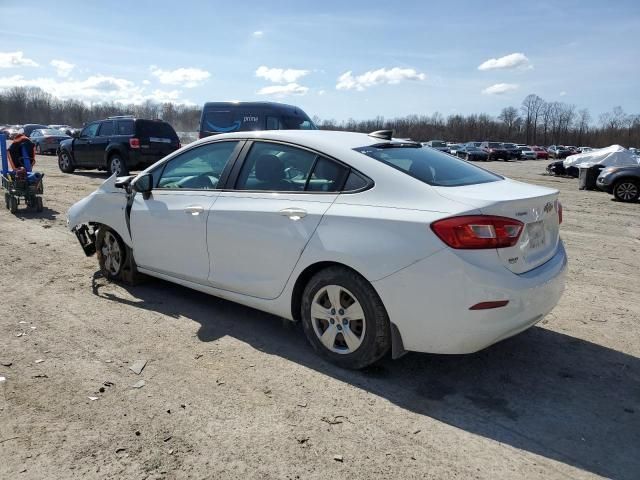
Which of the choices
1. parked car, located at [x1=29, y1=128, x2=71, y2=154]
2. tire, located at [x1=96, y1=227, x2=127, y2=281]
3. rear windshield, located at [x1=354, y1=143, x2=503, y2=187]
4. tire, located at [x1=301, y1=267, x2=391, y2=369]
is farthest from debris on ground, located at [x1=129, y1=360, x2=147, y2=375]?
parked car, located at [x1=29, y1=128, x2=71, y2=154]

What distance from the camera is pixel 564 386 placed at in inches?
138

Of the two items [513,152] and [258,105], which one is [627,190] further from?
[513,152]

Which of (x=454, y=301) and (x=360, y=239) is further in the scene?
(x=360, y=239)

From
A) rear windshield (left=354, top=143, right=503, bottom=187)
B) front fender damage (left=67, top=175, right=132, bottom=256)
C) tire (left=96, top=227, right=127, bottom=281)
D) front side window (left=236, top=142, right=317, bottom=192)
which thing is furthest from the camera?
tire (left=96, top=227, right=127, bottom=281)

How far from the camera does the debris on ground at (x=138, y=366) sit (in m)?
3.60

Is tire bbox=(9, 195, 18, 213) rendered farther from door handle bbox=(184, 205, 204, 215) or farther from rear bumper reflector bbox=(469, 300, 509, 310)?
rear bumper reflector bbox=(469, 300, 509, 310)

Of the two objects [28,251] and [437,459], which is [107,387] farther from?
[28,251]

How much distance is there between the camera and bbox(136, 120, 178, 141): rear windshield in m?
15.5

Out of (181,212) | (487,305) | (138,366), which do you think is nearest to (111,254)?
(181,212)

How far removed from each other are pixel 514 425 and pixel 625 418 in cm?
70

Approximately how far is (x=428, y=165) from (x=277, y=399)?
1973 mm

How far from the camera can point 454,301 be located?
10.1ft

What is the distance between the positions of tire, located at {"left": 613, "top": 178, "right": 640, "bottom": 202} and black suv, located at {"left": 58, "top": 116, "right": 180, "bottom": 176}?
14.0 metres

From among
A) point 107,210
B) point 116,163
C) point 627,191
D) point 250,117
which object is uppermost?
point 250,117
